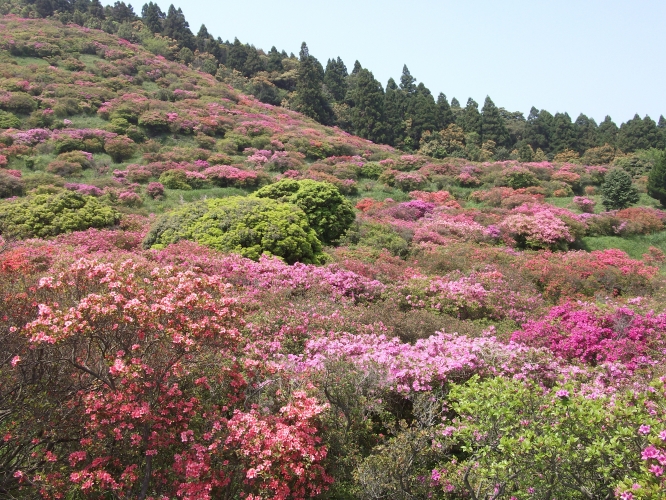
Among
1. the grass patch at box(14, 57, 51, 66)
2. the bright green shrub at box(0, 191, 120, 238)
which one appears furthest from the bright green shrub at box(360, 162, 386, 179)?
the grass patch at box(14, 57, 51, 66)

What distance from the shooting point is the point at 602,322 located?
311 inches

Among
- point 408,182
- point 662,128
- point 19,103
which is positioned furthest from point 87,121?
point 662,128

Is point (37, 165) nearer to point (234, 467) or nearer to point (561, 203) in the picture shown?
point (234, 467)

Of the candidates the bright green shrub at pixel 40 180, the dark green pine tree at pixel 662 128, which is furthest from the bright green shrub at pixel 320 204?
the dark green pine tree at pixel 662 128

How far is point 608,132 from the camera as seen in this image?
168ft

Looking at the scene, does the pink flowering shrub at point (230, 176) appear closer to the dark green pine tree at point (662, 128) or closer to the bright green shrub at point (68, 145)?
the bright green shrub at point (68, 145)

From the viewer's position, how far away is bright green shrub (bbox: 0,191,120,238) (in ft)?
44.7

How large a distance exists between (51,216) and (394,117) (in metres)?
41.5

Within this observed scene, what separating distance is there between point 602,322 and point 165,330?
7562mm

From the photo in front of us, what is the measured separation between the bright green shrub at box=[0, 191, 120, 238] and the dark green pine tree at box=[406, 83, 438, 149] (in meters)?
38.8

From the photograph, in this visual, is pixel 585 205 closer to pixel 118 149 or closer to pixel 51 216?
pixel 51 216

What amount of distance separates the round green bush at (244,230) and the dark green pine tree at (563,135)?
4741 cm

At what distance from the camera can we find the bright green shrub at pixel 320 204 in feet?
52.1

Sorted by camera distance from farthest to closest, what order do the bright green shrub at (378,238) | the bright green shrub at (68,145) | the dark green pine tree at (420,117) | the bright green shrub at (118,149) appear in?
the dark green pine tree at (420,117) → the bright green shrub at (118,149) → the bright green shrub at (68,145) → the bright green shrub at (378,238)
